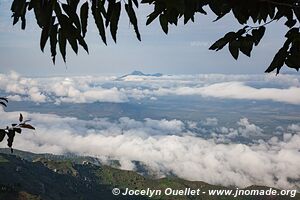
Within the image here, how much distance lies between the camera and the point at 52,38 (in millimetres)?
3453

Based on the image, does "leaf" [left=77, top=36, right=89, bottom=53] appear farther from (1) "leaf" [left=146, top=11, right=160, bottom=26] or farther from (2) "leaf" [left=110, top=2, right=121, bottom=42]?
(1) "leaf" [left=146, top=11, right=160, bottom=26]

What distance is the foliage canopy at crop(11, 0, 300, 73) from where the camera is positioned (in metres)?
3.45

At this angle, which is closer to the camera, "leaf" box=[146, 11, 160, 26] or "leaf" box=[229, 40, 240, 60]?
"leaf" box=[229, 40, 240, 60]

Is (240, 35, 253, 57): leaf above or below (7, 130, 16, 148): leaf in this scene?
above

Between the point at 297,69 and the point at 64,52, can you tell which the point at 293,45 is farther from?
the point at 64,52

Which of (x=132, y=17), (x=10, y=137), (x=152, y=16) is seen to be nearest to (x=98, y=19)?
(x=132, y=17)

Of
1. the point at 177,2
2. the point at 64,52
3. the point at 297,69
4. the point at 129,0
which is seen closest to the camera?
the point at 64,52

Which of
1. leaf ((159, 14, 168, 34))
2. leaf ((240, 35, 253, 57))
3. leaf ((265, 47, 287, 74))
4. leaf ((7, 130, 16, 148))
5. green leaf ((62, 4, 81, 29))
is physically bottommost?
leaf ((7, 130, 16, 148))

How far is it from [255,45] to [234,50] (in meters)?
0.47

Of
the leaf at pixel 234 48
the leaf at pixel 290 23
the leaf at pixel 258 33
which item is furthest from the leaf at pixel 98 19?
the leaf at pixel 290 23

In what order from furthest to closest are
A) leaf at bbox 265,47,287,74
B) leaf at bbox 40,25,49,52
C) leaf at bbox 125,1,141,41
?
leaf at bbox 265,47,287,74
leaf at bbox 125,1,141,41
leaf at bbox 40,25,49,52

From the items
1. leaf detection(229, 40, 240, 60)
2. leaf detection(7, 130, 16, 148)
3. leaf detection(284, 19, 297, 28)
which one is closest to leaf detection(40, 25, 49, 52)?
leaf detection(229, 40, 240, 60)

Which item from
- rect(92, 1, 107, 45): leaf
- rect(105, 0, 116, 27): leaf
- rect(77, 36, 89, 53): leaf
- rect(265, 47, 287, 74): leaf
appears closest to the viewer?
rect(77, 36, 89, 53): leaf

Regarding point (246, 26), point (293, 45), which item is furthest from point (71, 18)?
point (293, 45)
